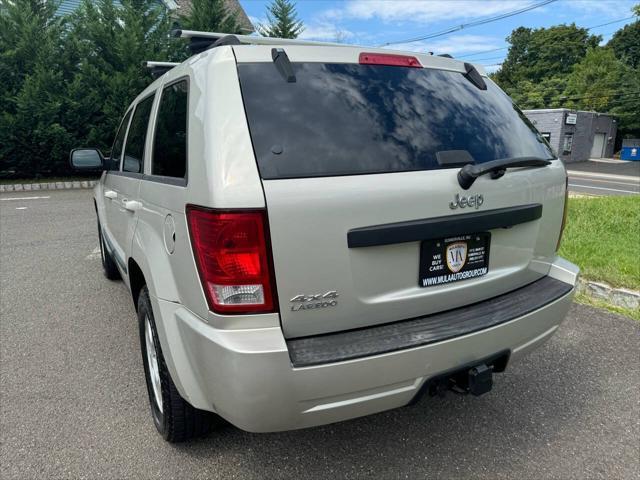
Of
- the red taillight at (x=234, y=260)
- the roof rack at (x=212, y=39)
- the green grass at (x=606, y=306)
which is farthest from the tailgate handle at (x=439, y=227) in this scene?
the green grass at (x=606, y=306)

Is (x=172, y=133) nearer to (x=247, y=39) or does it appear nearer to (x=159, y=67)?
(x=247, y=39)

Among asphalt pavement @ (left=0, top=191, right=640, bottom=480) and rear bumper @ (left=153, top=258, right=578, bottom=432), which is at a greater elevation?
rear bumper @ (left=153, top=258, right=578, bottom=432)

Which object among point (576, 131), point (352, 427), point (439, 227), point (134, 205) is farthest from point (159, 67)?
point (576, 131)

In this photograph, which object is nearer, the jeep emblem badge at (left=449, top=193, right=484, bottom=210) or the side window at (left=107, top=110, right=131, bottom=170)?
the jeep emblem badge at (left=449, top=193, right=484, bottom=210)

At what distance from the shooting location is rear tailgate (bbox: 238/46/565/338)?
5.41 ft

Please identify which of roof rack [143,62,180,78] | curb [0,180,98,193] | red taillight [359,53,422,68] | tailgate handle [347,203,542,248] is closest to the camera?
tailgate handle [347,203,542,248]

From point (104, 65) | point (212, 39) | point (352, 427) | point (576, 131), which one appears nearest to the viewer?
point (212, 39)

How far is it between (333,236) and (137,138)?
1973 millimetres

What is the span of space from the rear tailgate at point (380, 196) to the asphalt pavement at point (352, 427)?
0.85 m

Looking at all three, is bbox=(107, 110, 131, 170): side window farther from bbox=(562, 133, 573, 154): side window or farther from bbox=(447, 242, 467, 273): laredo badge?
bbox=(562, 133, 573, 154): side window

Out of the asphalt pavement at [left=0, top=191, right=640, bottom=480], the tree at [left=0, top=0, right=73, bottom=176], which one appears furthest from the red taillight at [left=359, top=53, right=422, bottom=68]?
the tree at [left=0, top=0, right=73, bottom=176]

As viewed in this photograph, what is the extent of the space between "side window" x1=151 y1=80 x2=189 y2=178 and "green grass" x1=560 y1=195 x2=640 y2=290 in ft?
13.3

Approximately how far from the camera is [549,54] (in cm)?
6303

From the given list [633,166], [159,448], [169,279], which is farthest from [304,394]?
[633,166]
